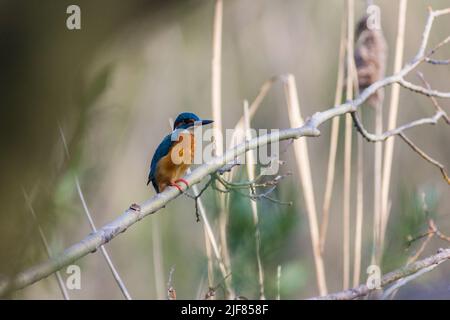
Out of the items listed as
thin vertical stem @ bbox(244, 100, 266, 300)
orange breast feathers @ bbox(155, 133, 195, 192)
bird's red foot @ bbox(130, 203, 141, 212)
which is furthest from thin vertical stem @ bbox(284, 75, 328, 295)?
bird's red foot @ bbox(130, 203, 141, 212)

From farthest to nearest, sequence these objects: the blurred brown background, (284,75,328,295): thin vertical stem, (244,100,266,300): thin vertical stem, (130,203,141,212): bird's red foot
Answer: (284,75,328,295): thin vertical stem → the blurred brown background → (244,100,266,300): thin vertical stem → (130,203,141,212): bird's red foot

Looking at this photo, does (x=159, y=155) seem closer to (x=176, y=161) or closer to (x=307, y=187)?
(x=176, y=161)

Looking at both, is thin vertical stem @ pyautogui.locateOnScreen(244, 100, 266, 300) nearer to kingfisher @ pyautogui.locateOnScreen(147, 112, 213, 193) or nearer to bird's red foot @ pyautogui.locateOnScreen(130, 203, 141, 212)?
kingfisher @ pyautogui.locateOnScreen(147, 112, 213, 193)

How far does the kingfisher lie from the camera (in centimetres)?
196

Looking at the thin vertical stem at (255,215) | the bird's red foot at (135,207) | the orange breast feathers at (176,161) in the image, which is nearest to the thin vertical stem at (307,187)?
the thin vertical stem at (255,215)

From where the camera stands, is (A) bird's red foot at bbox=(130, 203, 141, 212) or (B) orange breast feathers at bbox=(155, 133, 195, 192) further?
(B) orange breast feathers at bbox=(155, 133, 195, 192)

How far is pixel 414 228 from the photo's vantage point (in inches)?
79.5

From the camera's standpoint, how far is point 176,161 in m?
2.02

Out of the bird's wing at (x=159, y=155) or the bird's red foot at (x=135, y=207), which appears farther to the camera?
the bird's wing at (x=159, y=155)

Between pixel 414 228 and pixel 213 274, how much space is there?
731mm

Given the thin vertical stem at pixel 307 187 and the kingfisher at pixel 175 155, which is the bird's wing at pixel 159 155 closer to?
the kingfisher at pixel 175 155

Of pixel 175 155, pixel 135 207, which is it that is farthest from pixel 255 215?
pixel 135 207

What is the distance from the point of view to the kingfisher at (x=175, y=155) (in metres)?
1.96

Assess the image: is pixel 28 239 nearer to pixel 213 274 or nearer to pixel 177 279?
pixel 213 274
